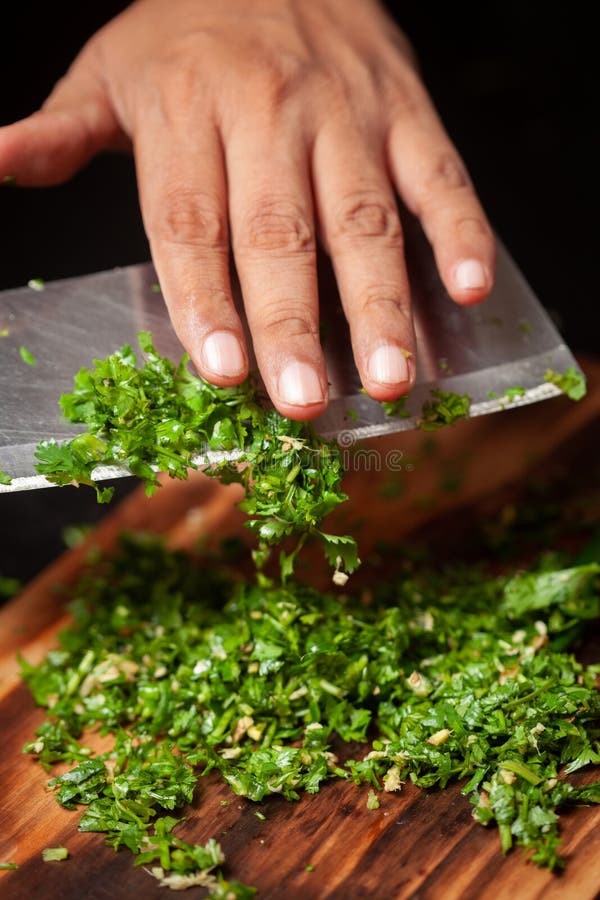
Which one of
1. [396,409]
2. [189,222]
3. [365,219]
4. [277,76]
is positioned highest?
[277,76]

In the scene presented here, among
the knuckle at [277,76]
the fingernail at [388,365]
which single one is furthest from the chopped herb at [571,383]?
the knuckle at [277,76]

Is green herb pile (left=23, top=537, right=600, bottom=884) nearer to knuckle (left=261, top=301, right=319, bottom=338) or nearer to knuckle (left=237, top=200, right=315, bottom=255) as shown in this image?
knuckle (left=261, top=301, right=319, bottom=338)

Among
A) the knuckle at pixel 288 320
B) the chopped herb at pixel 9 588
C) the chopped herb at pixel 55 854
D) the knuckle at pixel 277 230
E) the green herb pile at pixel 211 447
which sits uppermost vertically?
the knuckle at pixel 277 230

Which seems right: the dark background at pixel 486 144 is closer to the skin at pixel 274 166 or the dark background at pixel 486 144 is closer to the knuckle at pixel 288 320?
the skin at pixel 274 166

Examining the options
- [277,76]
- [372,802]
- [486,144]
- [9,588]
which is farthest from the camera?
[486,144]

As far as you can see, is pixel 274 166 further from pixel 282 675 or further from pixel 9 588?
pixel 9 588

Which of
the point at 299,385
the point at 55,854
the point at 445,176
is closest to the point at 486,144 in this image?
the point at 445,176

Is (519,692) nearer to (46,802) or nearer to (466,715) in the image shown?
(466,715)

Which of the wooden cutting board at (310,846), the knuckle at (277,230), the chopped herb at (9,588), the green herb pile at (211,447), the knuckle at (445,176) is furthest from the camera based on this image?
the chopped herb at (9,588)
